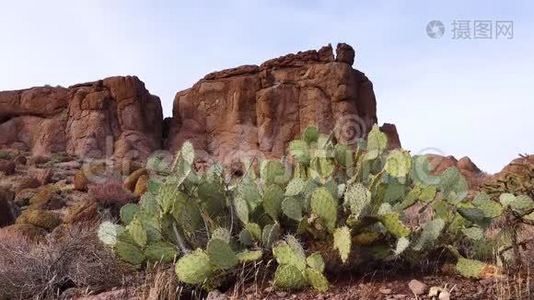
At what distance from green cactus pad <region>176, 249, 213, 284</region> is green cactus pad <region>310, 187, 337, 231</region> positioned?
2.82ft

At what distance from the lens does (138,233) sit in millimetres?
4691

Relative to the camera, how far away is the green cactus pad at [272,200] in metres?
4.62

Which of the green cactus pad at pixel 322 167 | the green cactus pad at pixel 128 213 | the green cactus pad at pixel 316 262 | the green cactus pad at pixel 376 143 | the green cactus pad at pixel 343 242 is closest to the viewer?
the green cactus pad at pixel 343 242

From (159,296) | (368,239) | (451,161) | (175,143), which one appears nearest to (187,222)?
(159,296)

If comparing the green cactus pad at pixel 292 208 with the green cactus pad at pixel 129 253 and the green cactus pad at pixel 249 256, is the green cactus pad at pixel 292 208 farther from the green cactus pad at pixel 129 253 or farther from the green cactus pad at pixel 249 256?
the green cactus pad at pixel 129 253

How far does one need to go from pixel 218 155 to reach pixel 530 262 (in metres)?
27.6

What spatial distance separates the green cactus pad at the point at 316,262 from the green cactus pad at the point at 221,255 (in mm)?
528

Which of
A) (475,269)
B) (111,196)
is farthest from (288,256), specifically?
(111,196)

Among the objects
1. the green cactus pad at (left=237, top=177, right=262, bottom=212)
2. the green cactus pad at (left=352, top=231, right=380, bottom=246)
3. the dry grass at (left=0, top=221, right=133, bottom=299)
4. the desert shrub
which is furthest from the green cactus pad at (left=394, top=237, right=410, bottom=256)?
the desert shrub

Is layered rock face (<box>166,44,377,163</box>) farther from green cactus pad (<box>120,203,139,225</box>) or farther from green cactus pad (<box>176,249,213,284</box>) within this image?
green cactus pad (<box>176,249,213,284</box>)

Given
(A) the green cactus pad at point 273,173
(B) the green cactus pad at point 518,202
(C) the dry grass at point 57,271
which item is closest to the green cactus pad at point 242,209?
(A) the green cactus pad at point 273,173

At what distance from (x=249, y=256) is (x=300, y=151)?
1.38 m

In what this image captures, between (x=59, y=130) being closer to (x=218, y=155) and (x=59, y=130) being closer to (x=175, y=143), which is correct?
(x=175, y=143)

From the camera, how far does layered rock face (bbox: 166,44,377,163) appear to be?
1259 inches
